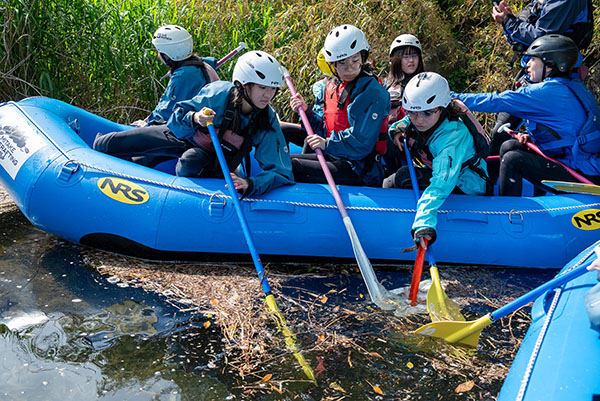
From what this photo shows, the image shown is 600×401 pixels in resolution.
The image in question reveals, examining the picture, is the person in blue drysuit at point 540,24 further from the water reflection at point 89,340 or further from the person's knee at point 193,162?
the water reflection at point 89,340

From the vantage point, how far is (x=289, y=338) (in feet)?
10.9

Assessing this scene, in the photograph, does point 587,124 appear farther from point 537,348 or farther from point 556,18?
point 537,348

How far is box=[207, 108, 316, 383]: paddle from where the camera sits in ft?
10.4

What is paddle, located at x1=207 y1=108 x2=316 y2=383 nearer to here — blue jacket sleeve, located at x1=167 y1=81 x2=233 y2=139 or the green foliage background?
blue jacket sleeve, located at x1=167 y1=81 x2=233 y2=139

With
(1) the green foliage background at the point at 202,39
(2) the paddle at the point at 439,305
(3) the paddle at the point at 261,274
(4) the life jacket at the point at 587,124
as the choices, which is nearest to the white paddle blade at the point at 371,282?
(2) the paddle at the point at 439,305

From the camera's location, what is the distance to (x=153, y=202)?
3.97 m

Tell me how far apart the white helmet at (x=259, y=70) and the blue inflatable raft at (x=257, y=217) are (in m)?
0.72

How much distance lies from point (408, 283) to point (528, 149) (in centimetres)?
144

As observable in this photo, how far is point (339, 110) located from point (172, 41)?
1420 mm

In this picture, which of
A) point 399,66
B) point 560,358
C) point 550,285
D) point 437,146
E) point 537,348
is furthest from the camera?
point 399,66

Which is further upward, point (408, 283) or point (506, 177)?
point (506, 177)

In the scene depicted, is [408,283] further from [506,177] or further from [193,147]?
[193,147]

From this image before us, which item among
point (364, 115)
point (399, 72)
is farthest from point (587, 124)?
point (364, 115)

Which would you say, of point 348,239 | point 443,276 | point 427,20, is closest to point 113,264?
point 348,239
